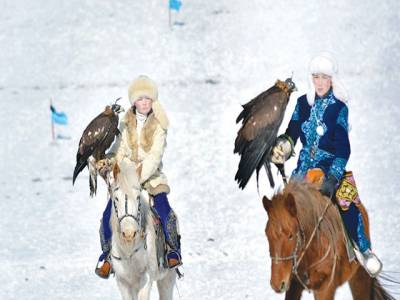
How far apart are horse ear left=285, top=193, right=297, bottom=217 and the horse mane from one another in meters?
0.04

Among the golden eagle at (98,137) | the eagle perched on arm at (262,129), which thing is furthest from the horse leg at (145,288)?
the eagle perched on arm at (262,129)

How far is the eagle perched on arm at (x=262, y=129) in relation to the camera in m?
11.3

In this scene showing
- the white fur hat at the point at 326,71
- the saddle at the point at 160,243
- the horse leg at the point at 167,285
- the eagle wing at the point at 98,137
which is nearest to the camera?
the white fur hat at the point at 326,71

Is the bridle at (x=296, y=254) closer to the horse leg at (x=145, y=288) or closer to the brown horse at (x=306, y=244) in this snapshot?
the brown horse at (x=306, y=244)

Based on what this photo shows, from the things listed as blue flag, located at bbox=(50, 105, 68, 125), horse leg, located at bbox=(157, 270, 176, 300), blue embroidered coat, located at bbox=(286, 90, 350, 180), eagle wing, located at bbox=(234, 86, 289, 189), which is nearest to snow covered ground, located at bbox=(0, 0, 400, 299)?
blue flag, located at bbox=(50, 105, 68, 125)

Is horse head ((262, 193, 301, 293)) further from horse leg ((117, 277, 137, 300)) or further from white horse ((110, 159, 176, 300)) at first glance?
horse leg ((117, 277, 137, 300))

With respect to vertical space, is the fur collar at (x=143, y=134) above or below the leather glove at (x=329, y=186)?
above

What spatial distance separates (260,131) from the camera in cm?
1136

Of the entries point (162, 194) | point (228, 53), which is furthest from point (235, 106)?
point (162, 194)

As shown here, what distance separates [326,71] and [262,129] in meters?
0.88

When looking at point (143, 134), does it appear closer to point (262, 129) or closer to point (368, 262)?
point (262, 129)

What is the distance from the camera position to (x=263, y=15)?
111ft

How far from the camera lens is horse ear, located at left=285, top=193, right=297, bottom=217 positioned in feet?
34.8

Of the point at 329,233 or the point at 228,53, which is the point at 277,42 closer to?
the point at 228,53
